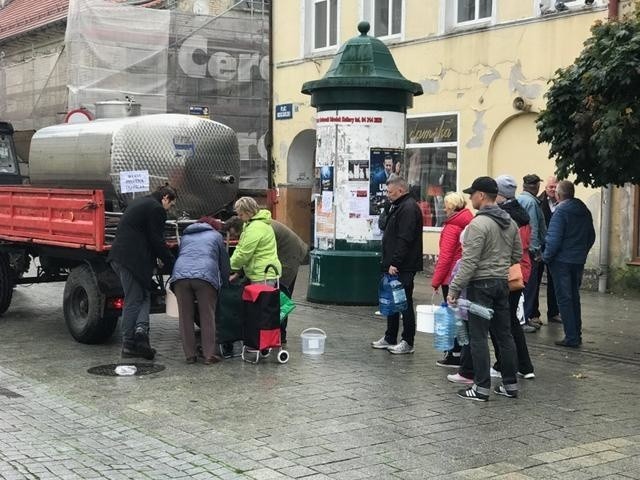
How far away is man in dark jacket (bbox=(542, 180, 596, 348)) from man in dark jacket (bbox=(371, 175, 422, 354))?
1.60 metres

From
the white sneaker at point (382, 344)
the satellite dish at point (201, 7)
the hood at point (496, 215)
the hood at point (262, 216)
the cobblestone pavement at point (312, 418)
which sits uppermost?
the satellite dish at point (201, 7)

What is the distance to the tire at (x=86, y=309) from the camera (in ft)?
28.2

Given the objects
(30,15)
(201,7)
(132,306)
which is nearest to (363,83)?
(132,306)

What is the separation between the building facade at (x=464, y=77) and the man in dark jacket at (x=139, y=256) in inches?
193

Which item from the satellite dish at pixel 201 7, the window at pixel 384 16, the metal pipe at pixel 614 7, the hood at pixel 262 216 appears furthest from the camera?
the satellite dish at pixel 201 7

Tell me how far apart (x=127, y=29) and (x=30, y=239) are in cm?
1041

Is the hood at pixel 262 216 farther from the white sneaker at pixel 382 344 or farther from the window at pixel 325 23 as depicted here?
the window at pixel 325 23

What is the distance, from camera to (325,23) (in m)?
18.6

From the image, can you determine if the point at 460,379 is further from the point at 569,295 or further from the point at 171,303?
the point at 171,303

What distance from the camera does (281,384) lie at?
716cm

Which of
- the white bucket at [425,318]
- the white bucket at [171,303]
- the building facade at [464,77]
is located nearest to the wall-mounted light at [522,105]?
the building facade at [464,77]

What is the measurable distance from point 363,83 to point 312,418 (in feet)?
20.9

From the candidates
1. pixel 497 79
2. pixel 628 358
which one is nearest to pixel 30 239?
pixel 628 358

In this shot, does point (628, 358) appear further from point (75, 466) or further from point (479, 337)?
point (75, 466)
